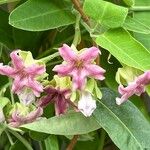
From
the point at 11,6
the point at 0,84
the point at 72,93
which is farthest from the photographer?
the point at 11,6

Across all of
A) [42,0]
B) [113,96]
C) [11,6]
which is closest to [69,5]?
[42,0]

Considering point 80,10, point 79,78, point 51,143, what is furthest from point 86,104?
point 51,143

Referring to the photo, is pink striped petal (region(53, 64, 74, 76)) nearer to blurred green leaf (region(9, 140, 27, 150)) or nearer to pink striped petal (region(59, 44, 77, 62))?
pink striped petal (region(59, 44, 77, 62))

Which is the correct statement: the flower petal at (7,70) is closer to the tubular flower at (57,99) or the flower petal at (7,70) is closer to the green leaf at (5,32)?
the tubular flower at (57,99)

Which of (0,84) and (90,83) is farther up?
(90,83)

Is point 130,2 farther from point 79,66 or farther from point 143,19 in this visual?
point 79,66

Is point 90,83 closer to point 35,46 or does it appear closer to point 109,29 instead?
point 109,29

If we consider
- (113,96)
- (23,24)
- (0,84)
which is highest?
(23,24)

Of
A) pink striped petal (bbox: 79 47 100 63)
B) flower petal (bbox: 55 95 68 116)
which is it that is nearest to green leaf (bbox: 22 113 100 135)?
flower petal (bbox: 55 95 68 116)
